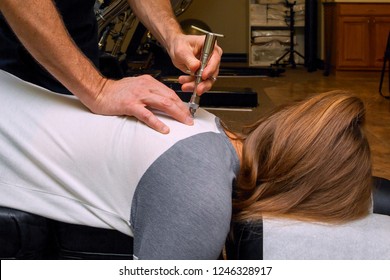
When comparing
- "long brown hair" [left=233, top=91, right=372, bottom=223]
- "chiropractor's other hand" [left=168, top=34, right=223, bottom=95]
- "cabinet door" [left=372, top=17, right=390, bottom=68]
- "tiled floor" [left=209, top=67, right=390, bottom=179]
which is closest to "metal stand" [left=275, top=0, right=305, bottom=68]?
"tiled floor" [left=209, top=67, right=390, bottom=179]

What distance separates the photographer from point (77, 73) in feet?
3.00

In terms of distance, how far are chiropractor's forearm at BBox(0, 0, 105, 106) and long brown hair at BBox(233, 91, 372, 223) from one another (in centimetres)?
30

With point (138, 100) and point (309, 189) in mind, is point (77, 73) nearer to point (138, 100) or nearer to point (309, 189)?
point (138, 100)

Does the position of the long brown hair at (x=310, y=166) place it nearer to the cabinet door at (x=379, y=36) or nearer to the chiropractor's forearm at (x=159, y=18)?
the chiropractor's forearm at (x=159, y=18)

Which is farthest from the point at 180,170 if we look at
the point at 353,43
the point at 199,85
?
the point at 353,43

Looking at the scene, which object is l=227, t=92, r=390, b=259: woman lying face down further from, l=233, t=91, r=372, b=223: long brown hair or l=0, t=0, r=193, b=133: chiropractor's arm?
l=0, t=0, r=193, b=133: chiropractor's arm

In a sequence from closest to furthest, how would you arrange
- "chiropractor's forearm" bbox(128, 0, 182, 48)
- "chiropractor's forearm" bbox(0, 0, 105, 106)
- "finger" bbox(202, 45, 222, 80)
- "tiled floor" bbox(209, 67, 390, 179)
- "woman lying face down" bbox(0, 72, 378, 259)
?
"woman lying face down" bbox(0, 72, 378, 259) → "chiropractor's forearm" bbox(0, 0, 105, 106) → "finger" bbox(202, 45, 222, 80) → "chiropractor's forearm" bbox(128, 0, 182, 48) → "tiled floor" bbox(209, 67, 390, 179)

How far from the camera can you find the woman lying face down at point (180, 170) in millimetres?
758

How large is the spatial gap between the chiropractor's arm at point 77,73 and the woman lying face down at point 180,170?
23 mm

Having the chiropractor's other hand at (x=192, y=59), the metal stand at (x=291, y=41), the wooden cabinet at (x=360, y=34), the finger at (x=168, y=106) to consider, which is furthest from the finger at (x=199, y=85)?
the metal stand at (x=291, y=41)

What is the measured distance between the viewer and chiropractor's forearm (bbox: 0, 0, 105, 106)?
87 centimetres

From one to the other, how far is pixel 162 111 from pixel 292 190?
26 cm
